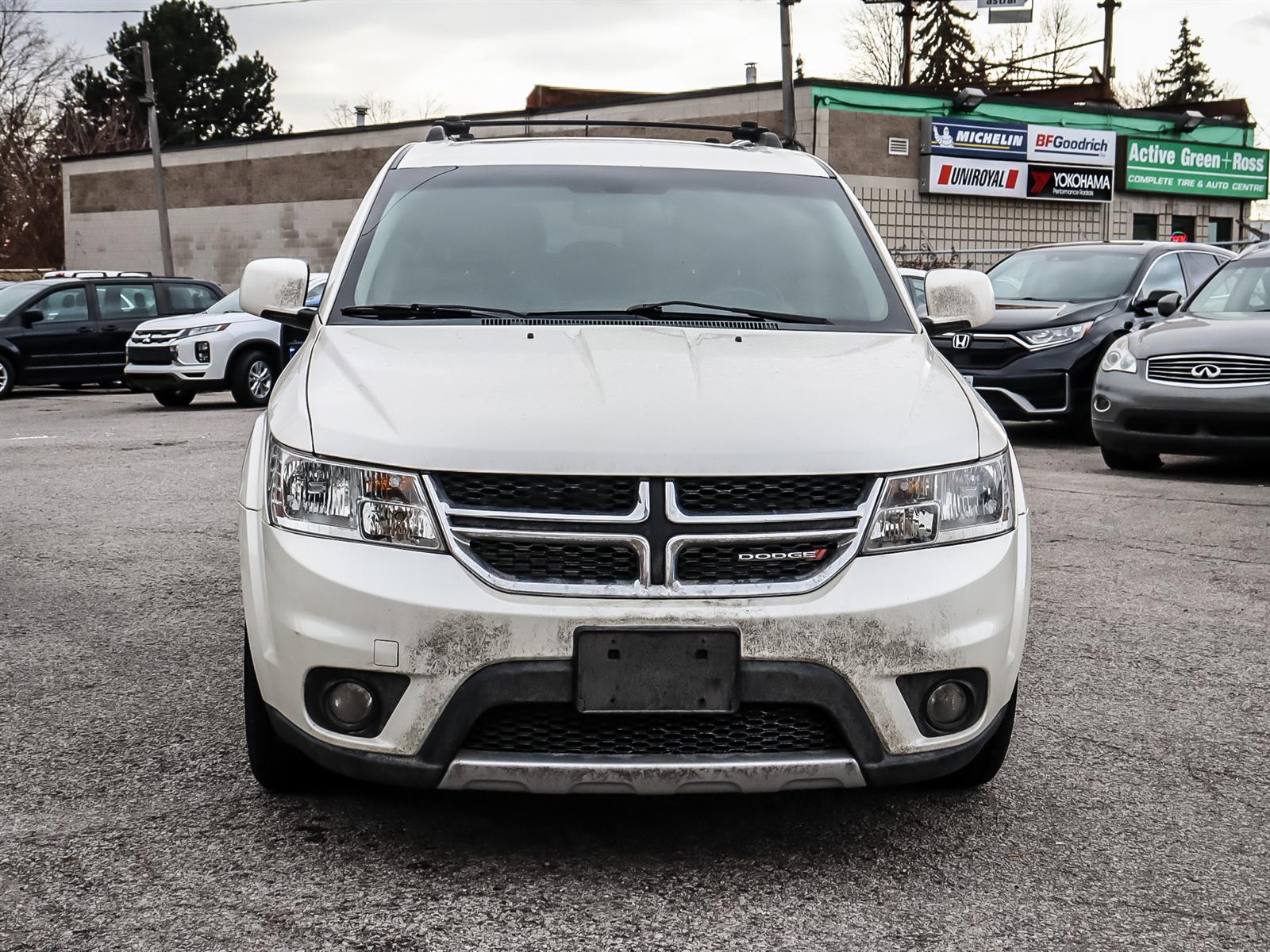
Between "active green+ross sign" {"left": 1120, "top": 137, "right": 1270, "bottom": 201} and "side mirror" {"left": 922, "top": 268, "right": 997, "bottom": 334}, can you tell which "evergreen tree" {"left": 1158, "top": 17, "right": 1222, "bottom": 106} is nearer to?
"active green+ross sign" {"left": 1120, "top": 137, "right": 1270, "bottom": 201}

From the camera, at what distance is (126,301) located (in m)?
20.3

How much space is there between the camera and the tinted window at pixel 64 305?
1994 cm

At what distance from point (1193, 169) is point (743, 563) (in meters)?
39.7

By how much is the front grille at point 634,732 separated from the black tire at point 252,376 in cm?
1494

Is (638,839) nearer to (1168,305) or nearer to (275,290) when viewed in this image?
(275,290)

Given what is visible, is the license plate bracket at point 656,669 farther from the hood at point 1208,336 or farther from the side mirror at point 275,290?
the hood at point 1208,336

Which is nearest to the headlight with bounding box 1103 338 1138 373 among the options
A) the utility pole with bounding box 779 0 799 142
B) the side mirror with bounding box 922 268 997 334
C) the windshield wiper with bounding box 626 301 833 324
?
the side mirror with bounding box 922 268 997 334

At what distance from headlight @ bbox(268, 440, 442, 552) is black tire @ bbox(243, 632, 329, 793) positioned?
1.53ft

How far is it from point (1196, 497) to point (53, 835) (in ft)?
25.2

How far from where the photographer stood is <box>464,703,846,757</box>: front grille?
309 centimetres

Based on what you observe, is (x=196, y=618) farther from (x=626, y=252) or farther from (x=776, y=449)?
(x=776, y=449)

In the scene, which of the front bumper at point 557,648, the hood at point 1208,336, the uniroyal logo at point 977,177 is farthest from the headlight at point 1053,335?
the uniroyal logo at point 977,177

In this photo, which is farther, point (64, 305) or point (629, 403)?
point (64, 305)

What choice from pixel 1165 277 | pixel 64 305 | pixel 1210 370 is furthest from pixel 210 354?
pixel 1210 370
